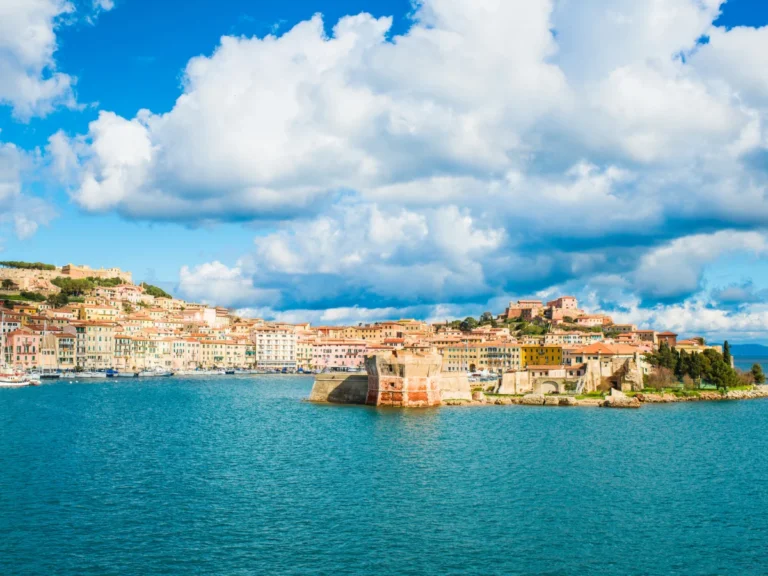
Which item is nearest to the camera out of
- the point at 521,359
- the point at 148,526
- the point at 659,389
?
the point at 148,526

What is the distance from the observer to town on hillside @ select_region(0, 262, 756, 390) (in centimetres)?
9149

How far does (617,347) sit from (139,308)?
93035mm

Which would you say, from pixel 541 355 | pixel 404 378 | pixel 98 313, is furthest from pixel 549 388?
pixel 98 313

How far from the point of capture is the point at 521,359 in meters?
97.8

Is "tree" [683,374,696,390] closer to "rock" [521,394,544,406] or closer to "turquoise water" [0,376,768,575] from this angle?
"rock" [521,394,544,406]

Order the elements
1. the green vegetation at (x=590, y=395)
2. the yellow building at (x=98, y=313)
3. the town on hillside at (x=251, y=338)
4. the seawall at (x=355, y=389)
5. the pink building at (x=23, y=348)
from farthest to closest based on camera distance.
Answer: the yellow building at (x=98, y=313)
the pink building at (x=23, y=348)
the town on hillside at (x=251, y=338)
the green vegetation at (x=590, y=395)
the seawall at (x=355, y=389)

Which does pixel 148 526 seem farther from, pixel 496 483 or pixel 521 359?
pixel 521 359

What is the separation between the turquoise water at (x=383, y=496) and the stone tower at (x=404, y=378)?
5.12m

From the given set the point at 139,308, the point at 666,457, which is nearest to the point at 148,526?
the point at 666,457

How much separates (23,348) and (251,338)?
3997 cm

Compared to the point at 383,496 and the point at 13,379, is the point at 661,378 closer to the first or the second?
the point at 383,496

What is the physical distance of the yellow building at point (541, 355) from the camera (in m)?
92.2

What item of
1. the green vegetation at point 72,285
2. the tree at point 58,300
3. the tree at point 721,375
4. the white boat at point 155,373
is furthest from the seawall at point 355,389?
the green vegetation at point 72,285

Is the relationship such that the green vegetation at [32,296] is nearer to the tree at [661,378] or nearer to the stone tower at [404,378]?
the stone tower at [404,378]
